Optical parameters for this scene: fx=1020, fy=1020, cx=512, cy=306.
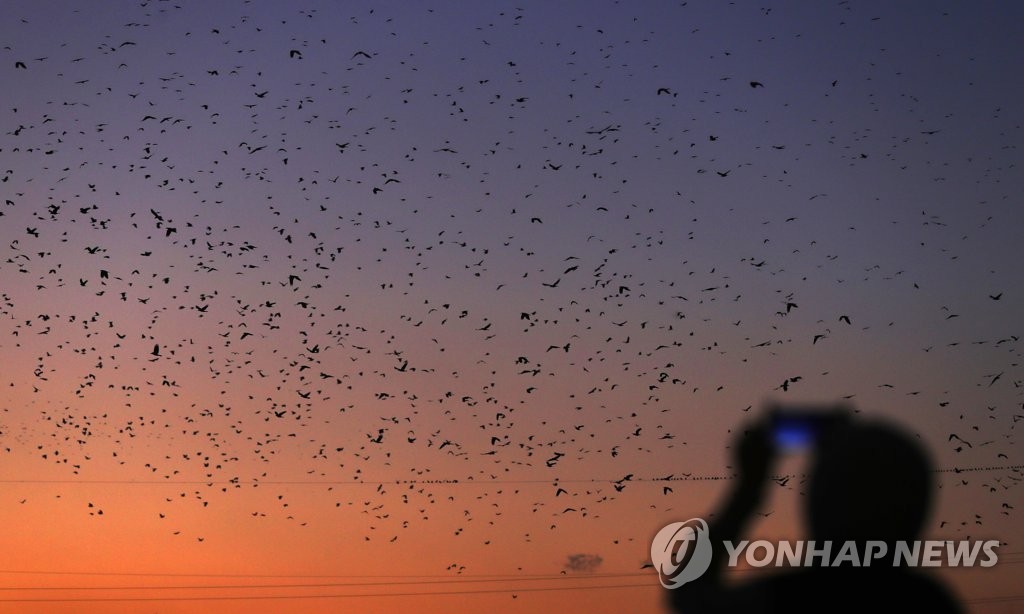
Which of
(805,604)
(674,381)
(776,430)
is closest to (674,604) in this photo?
(805,604)

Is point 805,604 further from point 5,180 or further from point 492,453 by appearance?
point 5,180

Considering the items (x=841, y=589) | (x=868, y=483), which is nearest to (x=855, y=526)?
(x=868, y=483)

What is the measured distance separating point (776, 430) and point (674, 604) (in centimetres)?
40

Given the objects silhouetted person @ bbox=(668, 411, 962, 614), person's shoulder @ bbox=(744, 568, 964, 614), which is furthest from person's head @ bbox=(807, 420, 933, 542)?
person's shoulder @ bbox=(744, 568, 964, 614)

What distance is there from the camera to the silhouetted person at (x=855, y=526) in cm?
178

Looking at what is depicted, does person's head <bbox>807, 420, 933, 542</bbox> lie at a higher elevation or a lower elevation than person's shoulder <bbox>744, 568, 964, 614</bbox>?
Answer: higher

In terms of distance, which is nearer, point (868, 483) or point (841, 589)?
point (868, 483)

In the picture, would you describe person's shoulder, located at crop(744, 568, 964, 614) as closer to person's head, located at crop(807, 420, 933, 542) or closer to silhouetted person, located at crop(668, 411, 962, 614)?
silhouetted person, located at crop(668, 411, 962, 614)

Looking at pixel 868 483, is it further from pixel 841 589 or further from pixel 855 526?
pixel 841 589

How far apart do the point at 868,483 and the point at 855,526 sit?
79 millimetres

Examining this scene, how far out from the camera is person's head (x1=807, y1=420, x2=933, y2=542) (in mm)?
1765

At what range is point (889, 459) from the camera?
1.75m

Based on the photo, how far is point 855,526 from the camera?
5.92 feet

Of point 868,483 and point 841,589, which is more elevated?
point 868,483
